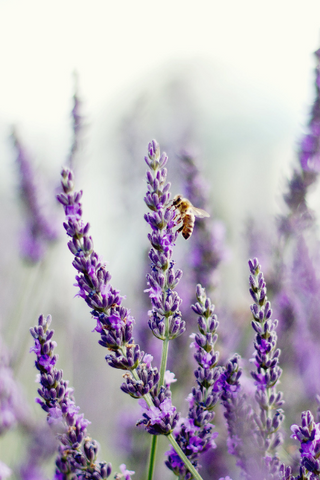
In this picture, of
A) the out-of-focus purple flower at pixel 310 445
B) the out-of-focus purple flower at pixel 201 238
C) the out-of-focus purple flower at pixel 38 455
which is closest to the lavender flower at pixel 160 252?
the out-of-focus purple flower at pixel 310 445

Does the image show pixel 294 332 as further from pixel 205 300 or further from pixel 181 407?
pixel 205 300

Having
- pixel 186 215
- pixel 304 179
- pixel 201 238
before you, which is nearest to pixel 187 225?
pixel 186 215

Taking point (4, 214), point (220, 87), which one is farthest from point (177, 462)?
point (220, 87)

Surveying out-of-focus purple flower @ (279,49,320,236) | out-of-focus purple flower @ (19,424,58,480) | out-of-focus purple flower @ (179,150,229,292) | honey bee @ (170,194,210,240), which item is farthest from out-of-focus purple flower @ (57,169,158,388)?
out-of-focus purple flower @ (279,49,320,236)

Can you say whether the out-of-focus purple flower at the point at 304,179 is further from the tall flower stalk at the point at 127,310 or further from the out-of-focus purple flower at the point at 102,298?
the out-of-focus purple flower at the point at 102,298

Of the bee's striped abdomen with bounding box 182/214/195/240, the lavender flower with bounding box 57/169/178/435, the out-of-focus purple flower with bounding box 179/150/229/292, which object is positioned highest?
the out-of-focus purple flower with bounding box 179/150/229/292

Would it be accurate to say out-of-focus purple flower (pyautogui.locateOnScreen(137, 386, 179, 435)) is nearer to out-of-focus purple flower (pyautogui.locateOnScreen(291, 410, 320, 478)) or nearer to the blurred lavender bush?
the blurred lavender bush
